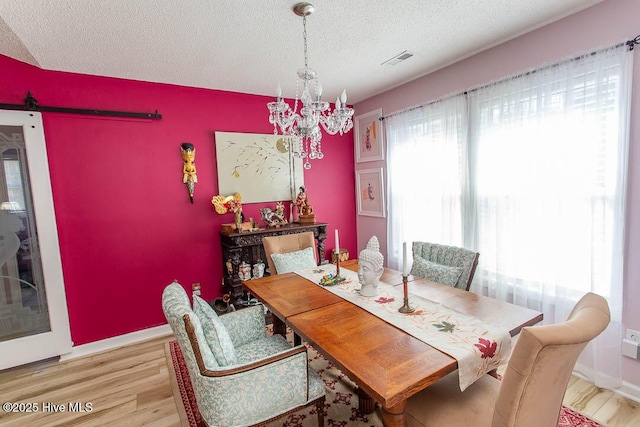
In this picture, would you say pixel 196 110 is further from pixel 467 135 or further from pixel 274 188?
→ pixel 467 135

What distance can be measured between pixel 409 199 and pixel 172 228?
8.41ft

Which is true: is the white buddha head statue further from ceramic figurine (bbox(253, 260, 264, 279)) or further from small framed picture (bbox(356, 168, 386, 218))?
small framed picture (bbox(356, 168, 386, 218))

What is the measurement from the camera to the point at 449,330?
55.9 inches

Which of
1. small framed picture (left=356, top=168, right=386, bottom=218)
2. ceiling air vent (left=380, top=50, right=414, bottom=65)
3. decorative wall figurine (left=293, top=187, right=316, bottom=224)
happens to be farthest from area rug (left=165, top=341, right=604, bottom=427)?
ceiling air vent (left=380, top=50, right=414, bottom=65)

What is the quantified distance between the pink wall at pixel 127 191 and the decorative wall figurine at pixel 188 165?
0.07 meters

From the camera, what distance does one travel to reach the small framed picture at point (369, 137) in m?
3.77

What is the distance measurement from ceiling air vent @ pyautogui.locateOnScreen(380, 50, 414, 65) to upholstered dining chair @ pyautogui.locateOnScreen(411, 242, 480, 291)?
5.30ft

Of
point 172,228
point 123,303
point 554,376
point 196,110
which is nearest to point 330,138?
point 196,110

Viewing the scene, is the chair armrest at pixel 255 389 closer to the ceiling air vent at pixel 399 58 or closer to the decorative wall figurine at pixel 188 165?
the decorative wall figurine at pixel 188 165

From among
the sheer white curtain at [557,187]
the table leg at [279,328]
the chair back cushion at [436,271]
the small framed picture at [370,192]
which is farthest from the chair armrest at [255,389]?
the small framed picture at [370,192]

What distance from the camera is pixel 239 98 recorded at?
3430 mm

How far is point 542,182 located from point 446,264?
0.95m

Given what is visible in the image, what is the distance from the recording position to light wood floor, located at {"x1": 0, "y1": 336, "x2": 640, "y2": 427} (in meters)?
1.94

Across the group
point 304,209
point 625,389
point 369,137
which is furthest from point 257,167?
point 625,389
